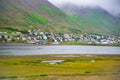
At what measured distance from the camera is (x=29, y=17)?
4749 inches

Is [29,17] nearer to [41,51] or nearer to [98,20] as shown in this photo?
[98,20]

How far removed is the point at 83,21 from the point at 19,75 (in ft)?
495

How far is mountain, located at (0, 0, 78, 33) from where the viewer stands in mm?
98250

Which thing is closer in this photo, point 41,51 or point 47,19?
point 41,51

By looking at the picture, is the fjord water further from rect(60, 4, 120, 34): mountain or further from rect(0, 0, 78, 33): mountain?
rect(60, 4, 120, 34): mountain

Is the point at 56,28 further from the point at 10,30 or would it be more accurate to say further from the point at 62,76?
the point at 62,76

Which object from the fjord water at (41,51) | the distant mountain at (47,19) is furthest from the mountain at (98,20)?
the fjord water at (41,51)

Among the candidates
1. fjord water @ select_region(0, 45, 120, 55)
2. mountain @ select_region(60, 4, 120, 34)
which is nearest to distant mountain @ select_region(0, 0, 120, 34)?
mountain @ select_region(60, 4, 120, 34)

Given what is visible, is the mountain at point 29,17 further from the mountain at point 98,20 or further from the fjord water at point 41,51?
the fjord water at point 41,51

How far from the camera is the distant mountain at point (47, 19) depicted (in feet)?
341

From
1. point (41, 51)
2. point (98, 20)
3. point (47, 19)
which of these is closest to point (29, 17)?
point (47, 19)

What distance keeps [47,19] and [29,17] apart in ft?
47.7

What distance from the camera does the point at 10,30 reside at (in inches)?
3410

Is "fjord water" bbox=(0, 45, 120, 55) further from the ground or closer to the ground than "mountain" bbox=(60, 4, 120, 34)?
closer to the ground
